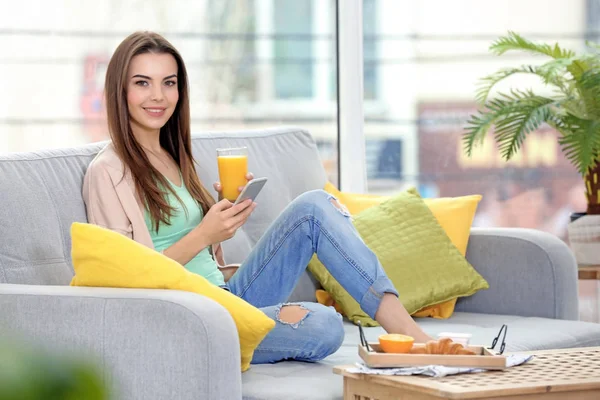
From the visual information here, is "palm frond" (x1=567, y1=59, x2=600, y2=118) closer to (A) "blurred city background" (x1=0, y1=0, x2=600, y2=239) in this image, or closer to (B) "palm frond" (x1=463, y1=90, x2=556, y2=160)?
(B) "palm frond" (x1=463, y1=90, x2=556, y2=160)

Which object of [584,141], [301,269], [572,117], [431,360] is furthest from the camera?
[572,117]

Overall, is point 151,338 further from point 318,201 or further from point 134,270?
point 318,201

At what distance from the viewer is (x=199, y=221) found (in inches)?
85.4

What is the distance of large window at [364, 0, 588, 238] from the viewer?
4145 millimetres

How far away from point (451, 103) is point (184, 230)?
2.38m

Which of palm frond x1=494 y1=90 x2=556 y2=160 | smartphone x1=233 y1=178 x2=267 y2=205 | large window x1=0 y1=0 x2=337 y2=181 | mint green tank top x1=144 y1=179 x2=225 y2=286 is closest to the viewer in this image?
smartphone x1=233 y1=178 x2=267 y2=205

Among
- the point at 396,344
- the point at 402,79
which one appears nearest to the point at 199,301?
the point at 396,344

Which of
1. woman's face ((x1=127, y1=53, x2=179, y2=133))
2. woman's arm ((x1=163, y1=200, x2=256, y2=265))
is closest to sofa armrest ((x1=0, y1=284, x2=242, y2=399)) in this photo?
woman's arm ((x1=163, y1=200, x2=256, y2=265))

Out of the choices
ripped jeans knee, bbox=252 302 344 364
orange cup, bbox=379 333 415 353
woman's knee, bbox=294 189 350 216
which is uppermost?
woman's knee, bbox=294 189 350 216

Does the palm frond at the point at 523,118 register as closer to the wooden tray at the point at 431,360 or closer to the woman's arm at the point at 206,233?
the woman's arm at the point at 206,233

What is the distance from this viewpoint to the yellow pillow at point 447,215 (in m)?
2.59

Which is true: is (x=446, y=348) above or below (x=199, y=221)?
below

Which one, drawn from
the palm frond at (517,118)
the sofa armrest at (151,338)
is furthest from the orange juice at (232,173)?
the palm frond at (517,118)

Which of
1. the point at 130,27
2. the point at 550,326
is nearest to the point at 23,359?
the point at 550,326
